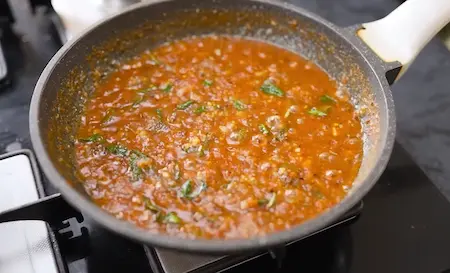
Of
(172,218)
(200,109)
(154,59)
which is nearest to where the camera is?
(172,218)

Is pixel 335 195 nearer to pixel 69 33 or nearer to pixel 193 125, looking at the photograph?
pixel 193 125

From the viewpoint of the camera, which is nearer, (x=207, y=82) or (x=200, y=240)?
(x=200, y=240)

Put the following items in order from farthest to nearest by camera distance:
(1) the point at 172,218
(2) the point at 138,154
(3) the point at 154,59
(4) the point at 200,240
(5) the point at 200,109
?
(3) the point at 154,59 → (5) the point at 200,109 → (2) the point at 138,154 → (1) the point at 172,218 → (4) the point at 200,240

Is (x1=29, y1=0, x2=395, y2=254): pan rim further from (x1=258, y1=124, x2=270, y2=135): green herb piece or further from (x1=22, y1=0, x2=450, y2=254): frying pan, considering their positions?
(x1=258, y1=124, x2=270, y2=135): green herb piece

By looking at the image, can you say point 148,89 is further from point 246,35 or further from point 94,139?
point 246,35

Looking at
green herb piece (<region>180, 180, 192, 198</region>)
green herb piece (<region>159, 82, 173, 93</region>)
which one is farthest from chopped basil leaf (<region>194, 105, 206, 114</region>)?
green herb piece (<region>180, 180, 192, 198</region>)

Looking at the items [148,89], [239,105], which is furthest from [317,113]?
[148,89]
